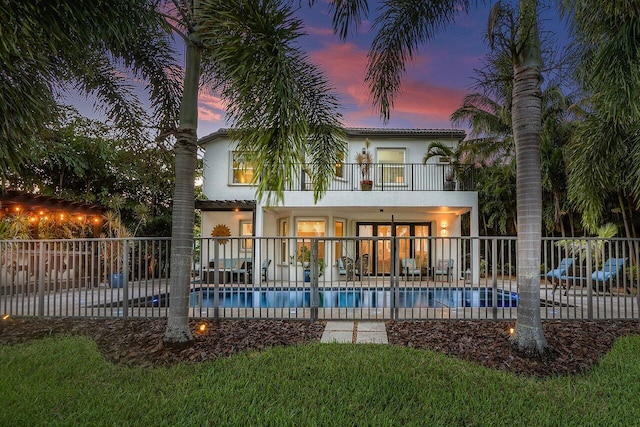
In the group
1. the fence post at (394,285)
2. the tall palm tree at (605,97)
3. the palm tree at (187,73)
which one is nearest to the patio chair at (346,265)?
the fence post at (394,285)

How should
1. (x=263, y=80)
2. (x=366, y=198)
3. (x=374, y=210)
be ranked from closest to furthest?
(x=263, y=80)
(x=366, y=198)
(x=374, y=210)

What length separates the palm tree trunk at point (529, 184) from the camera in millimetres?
4734

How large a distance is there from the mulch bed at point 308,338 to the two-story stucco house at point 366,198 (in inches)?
311

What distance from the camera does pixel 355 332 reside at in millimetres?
5871

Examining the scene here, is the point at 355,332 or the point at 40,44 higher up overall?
the point at 40,44

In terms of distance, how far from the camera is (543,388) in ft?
12.3

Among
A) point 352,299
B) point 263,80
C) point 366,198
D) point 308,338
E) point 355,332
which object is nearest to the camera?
point 263,80

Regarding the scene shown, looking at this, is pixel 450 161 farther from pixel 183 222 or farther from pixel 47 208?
pixel 47 208

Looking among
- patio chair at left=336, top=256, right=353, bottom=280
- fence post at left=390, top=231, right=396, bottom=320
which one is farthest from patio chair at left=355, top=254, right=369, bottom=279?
fence post at left=390, top=231, right=396, bottom=320

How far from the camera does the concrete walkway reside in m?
5.43

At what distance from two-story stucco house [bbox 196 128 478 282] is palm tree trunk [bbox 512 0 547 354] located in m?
9.03

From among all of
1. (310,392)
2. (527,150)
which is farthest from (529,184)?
(310,392)

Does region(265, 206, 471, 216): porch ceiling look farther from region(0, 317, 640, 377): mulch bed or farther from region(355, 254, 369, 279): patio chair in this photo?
region(0, 317, 640, 377): mulch bed

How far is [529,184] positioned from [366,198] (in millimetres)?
9106
